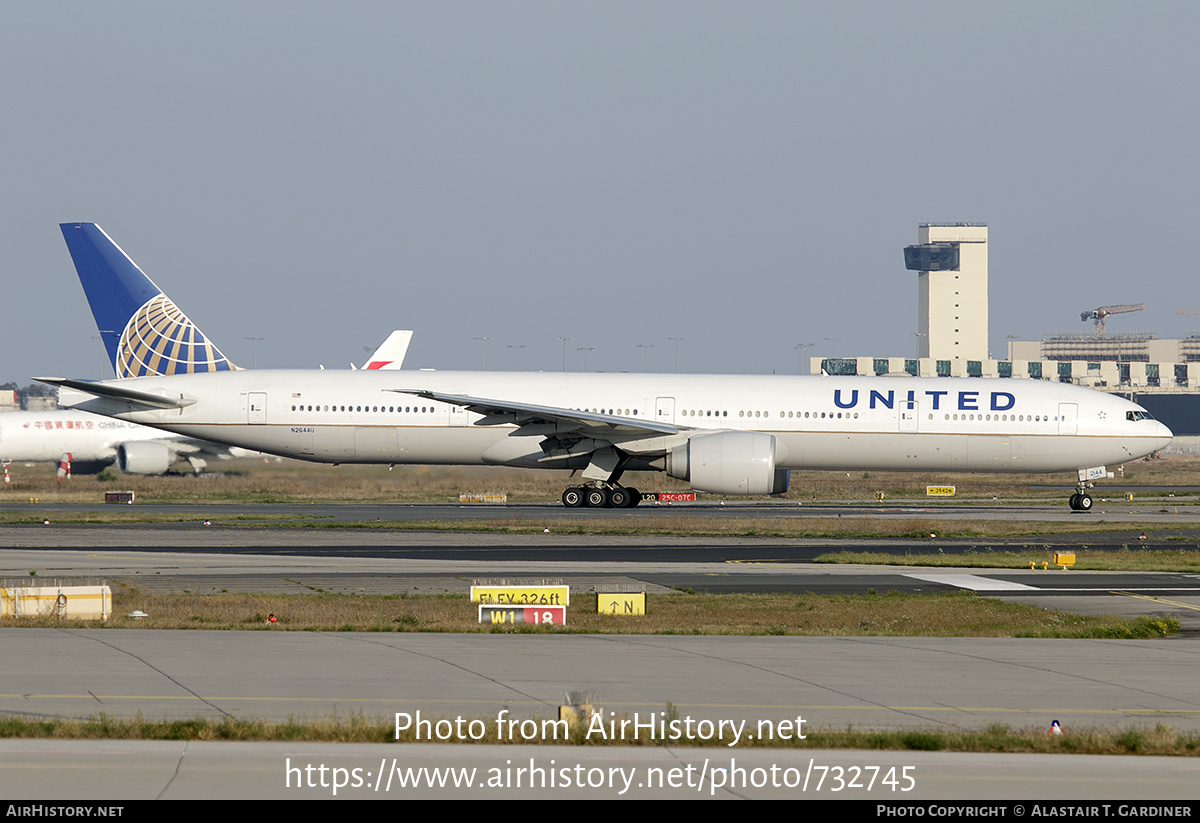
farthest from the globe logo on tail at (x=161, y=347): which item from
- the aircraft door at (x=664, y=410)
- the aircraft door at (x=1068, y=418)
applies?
the aircraft door at (x=1068, y=418)

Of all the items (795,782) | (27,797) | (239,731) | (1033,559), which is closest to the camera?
(27,797)

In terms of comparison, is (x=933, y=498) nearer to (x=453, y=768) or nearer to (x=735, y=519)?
(x=735, y=519)

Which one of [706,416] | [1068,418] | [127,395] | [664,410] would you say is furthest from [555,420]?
[1068,418]

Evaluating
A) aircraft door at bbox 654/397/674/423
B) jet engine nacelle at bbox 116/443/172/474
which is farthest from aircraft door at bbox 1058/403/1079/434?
jet engine nacelle at bbox 116/443/172/474

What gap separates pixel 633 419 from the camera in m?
38.2

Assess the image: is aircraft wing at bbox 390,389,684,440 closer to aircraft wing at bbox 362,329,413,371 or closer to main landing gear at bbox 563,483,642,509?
main landing gear at bbox 563,483,642,509

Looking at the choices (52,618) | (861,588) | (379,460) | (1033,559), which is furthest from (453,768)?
(379,460)

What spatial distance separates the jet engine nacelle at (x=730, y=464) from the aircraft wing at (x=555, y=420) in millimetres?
1407

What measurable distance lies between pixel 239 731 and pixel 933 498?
4491 cm

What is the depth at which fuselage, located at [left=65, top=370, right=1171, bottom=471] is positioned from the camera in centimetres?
3844

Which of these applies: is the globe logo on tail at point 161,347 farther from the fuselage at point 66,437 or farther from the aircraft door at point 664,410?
the fuselage at point 66,437

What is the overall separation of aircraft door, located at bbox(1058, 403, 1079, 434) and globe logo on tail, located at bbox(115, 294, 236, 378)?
27.6 meters

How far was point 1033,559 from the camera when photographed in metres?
25.4

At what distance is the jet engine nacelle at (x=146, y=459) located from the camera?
200 feet
